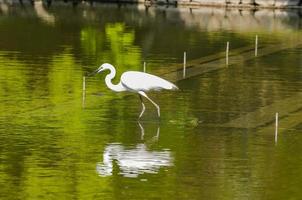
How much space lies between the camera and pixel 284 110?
31.8 m

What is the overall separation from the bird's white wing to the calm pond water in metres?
0.91

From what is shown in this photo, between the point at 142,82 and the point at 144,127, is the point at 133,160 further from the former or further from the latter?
the point at 142,82

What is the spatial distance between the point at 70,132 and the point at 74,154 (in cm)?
304

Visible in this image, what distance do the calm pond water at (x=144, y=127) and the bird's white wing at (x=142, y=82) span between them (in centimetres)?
91

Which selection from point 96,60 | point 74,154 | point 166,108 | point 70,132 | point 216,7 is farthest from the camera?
point 216,7

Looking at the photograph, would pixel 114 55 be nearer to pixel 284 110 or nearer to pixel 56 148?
pixel 284 110

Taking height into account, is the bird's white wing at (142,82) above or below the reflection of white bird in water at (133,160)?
above

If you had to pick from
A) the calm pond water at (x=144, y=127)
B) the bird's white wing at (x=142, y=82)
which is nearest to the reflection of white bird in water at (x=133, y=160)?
the calm pond water at (x=144, y=127)

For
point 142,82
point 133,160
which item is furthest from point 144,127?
point 133,160

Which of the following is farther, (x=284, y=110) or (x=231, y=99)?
(x=231, y=99)

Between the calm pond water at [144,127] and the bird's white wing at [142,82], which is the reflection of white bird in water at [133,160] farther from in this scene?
the bird's white wing at [142,82]

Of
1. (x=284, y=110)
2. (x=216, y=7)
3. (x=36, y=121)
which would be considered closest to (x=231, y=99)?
(x=284, y=110)

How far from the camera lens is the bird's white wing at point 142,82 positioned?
28391 millimetres

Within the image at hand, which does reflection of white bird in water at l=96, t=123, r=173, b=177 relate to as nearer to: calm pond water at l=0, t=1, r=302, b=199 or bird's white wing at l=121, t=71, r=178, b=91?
calm pond water at l=0, t=1, r=302, b=199
